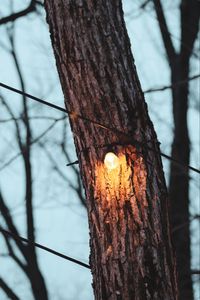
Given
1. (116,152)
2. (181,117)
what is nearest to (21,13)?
(181,117)

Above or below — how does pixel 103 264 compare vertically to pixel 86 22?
below

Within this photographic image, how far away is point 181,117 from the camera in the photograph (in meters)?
8.25

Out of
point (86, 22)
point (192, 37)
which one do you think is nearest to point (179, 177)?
point (192, 37)

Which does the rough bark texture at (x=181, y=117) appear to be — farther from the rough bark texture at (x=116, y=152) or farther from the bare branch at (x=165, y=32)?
the rough bark texture at (x=116, y=152)

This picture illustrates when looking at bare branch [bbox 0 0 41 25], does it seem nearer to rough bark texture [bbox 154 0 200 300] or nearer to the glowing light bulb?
rough bark texture [bbox 154 0 200 300]

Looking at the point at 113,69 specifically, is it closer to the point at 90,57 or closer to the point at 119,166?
the point at 90,57

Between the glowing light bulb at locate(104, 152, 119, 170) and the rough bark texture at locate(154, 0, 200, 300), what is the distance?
4.64 meters

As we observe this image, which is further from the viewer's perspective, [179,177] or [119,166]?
[179,177]

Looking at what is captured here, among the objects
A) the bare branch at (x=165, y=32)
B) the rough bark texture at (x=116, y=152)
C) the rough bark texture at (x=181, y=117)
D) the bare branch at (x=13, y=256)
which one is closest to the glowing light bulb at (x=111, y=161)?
the rough bark texture at (x=116, y=152)

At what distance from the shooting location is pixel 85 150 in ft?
9.82

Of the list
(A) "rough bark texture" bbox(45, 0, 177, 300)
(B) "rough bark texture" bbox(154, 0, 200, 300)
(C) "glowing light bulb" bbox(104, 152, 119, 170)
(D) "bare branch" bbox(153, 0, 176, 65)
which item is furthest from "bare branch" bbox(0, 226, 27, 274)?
(C) "glowing light bulb" bbox(104, 152, 119, 170)

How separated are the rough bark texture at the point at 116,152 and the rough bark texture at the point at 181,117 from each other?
452 cm

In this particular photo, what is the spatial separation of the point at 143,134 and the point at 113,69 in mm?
335

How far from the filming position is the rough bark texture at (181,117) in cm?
765
